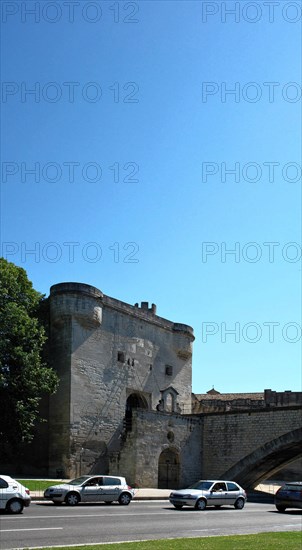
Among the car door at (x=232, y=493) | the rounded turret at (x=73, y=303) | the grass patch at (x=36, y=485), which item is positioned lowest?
the grass patch at (x=36, y=485)

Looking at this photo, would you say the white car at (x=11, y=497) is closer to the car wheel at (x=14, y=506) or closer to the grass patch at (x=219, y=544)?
the car wheel at (x=14, y=506)

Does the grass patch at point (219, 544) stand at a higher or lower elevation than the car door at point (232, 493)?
higher

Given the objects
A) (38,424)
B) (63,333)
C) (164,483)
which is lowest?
(164,483)

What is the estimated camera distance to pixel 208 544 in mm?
13414

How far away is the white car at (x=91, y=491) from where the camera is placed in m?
24.5

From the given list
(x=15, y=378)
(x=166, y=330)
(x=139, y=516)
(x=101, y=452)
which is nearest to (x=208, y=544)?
(x=139, y=516)

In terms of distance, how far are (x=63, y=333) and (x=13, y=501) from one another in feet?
70.5

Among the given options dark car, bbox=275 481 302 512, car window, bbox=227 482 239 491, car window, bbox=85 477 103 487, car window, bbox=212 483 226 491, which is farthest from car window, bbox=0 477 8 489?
dark car, bbox=275 481 302 512

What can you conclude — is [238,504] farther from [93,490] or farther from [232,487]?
[93,490]

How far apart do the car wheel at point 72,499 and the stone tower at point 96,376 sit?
14820mm

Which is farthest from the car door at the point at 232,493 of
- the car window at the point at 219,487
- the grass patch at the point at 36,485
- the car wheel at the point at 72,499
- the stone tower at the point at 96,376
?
the stone tower at the point at 96,376

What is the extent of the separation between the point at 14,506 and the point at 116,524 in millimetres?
3866

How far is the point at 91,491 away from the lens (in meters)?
25.1

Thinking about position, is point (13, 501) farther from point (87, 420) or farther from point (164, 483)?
point (164, 483)
